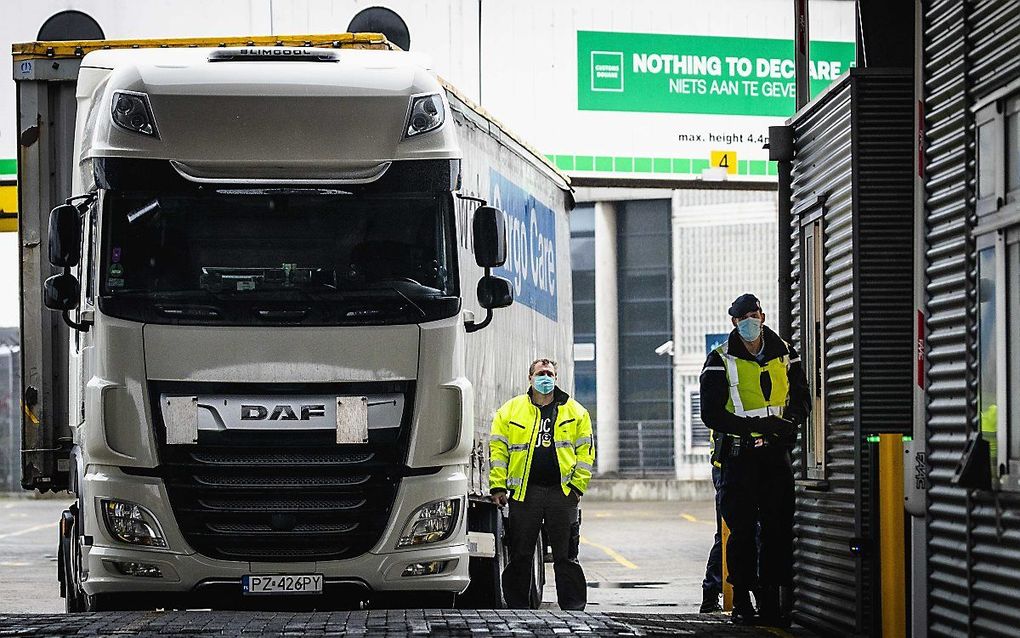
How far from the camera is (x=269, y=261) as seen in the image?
9.87 metres

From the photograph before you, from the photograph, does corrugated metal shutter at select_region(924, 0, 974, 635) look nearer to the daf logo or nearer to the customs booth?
the customs booth

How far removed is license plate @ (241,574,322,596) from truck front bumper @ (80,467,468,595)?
0.09ft

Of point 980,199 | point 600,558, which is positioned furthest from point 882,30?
point 600,558

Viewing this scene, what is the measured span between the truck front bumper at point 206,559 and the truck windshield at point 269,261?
92cm

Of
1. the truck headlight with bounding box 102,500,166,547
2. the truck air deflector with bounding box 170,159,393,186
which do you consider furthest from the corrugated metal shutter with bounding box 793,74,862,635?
the truck headlight with bounding box 102,500,166,547

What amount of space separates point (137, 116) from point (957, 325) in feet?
14.7

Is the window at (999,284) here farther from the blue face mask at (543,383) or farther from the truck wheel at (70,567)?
the truck wheel at (70,567)

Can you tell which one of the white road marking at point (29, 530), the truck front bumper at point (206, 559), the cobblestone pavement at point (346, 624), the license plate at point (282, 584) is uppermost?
the truck front bumper at point (206, 559)

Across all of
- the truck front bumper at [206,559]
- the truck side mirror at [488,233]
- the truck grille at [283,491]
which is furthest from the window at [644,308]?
the truck grille at [283,491]

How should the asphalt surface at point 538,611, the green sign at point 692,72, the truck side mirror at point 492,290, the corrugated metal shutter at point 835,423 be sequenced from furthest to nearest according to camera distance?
the green sign at point 692,72 < the truck side mirror at point 492,290 < the corrugated metal shutter at point 835,423 < the asphalt surface at point 538,611

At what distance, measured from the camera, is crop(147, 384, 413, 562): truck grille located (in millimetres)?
9727

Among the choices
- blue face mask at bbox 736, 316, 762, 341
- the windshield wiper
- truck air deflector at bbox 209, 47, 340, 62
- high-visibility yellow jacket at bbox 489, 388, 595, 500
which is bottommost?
high-visibility yellow jacket at bbox 489, 388, 595, 500

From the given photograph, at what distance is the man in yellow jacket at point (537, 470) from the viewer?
493 inches

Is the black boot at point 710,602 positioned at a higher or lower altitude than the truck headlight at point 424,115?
lower
